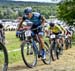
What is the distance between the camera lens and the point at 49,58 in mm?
12555

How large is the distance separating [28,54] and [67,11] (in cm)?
2972

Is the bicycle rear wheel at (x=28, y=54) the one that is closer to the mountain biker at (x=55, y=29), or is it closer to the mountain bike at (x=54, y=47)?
the mountain bike at (x=54, y=47)

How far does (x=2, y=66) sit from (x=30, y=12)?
2.57m

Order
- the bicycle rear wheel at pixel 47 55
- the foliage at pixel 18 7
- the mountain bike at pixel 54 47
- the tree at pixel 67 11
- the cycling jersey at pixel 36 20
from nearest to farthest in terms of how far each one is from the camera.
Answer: the cycling jersey at pixel 36 20
the bicycle rear wheel at pixel 47 55
the mountain bike at pixel 54 47
the foliage at pixel 18 7
the tree at pixel 67 11

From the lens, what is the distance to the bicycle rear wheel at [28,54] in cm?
1062

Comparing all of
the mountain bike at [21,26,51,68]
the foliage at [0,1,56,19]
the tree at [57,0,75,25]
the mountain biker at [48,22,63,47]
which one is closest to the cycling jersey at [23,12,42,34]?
the mountain bike at [21,26,51,68]

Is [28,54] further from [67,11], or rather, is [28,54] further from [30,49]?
[67,11]

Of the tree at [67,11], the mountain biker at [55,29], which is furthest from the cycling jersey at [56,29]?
the tree at [67,11]

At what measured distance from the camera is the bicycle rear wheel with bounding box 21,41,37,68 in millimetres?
10625

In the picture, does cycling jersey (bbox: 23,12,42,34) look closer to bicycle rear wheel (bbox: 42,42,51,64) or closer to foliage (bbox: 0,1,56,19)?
bicycle rear wheel (bbox: 42,42,51,64)

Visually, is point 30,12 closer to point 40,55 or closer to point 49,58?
point 40,55

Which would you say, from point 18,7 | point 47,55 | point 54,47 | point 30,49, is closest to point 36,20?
point 30,49

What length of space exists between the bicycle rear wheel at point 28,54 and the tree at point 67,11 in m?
28.9

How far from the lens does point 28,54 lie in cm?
1084
